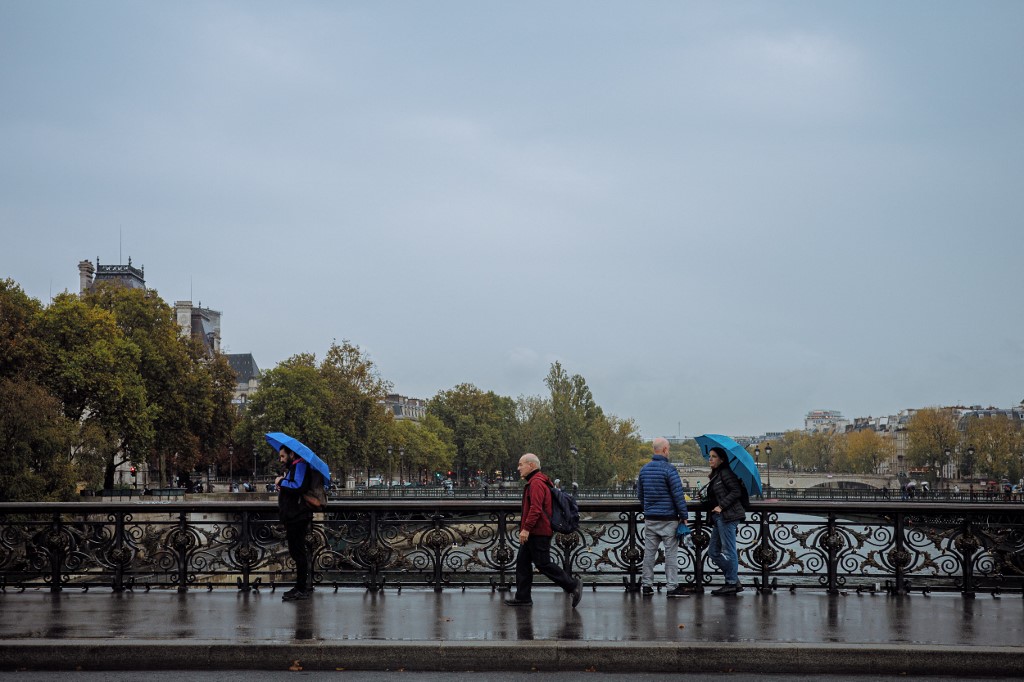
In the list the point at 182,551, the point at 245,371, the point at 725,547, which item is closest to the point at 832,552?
the point at 725,547

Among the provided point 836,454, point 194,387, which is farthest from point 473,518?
point 836,454

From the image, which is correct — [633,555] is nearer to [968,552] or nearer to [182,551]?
[968,552]

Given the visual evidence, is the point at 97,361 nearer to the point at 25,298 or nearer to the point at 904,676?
the point at 25,298

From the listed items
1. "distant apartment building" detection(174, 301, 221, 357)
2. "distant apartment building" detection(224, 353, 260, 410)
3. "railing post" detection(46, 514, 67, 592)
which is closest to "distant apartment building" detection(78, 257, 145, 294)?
"distant apartment building" detection(174, 301, 221, 357)

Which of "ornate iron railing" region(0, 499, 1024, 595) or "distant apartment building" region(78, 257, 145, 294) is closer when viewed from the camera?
"ornate iron railing" region(0, 499, 1024, 595)

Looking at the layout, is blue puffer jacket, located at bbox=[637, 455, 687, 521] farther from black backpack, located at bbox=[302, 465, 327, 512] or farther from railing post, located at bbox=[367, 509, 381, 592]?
black backpack, located at bbox=[302, 465, 327, 512]

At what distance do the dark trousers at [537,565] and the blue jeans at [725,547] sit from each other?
194 centimetres

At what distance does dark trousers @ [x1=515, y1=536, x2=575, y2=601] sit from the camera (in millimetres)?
10547

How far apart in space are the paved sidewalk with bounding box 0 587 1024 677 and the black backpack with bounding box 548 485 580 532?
2.88 ft

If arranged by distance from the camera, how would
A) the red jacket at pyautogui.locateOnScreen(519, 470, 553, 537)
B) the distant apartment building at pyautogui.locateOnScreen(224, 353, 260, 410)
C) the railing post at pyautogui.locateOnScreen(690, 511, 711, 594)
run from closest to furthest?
the red jacket at pyautogui.locateOnScreen(519, 470, 553, 537), the railing post at pyautogui.locateOnScreen(690, 511, 711, 594), the distant apartment building at pyautogui.locateOnScreen(224, 353, 260, 410)

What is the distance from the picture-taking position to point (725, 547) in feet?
37.2

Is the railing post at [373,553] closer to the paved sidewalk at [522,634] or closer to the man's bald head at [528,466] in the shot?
the paved sidewalk at [522,634]

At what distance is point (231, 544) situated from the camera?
12086 millimetres

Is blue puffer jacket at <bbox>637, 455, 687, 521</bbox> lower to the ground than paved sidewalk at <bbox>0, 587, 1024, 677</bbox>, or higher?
higher
